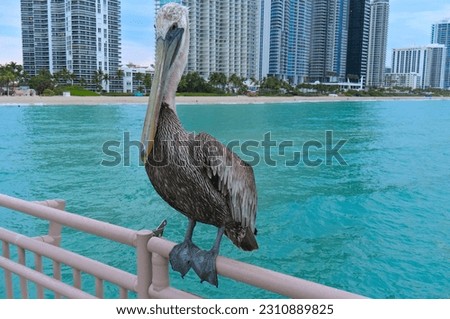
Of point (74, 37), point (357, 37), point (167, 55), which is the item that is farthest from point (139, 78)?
point (167, 55)

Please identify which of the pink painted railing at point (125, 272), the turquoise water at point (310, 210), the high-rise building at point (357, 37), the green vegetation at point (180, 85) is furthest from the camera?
the high-rise building at point (357, 37)

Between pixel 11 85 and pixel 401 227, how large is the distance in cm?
6228

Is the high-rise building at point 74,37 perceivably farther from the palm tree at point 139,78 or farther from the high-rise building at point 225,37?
the high-rise building at point 225,37

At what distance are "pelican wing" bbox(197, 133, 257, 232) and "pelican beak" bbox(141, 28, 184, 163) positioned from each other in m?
0.24

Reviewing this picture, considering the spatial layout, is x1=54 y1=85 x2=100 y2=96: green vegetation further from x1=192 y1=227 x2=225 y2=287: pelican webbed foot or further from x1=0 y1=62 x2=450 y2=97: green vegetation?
x1=192 y1=227 x2=225 y2=287: pelican webbed foot

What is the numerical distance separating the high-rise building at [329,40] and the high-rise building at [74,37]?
165 ft

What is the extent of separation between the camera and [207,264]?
6.00ft

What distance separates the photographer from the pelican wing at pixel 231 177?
1939mm

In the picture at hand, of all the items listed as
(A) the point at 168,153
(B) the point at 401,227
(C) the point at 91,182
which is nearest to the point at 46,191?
(C) the point at 91,182

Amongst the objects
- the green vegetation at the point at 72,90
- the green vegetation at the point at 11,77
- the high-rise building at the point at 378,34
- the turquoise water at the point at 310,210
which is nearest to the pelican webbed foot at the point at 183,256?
the turquoise water at the point at 310,210

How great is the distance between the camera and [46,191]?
39.6ft

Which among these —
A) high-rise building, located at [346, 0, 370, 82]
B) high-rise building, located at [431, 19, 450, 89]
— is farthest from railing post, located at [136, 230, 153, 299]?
high-rise building, located at [431, 19, 450, 89]

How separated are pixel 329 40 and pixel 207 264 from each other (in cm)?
11289

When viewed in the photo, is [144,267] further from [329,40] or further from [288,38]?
[329,40]
